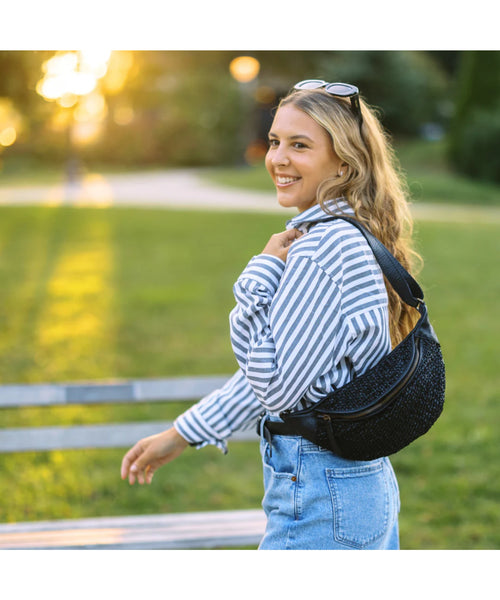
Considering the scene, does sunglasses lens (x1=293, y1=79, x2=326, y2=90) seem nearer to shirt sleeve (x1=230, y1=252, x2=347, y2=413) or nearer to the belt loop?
shirt sleeve (x1=230, y1=252, x2=347, y2=413)

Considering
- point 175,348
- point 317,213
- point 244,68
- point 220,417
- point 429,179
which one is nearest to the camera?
point 317,213

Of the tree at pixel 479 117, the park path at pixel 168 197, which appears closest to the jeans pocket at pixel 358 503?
the park path at pixel 168 197

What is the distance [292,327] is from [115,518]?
1.65m

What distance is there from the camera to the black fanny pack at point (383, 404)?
1530mm

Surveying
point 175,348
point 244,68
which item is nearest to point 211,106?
point 244,68

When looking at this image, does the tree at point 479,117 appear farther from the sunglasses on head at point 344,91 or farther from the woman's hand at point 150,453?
the woman's hand at point 150,453

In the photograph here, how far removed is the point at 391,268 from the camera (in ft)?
5.13

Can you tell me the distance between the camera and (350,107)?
65.0 inches

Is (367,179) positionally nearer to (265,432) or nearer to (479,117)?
(265,432)

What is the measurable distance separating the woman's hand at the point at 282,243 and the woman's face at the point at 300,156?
0.09m

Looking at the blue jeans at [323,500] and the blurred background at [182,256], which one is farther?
the blurred background at [182,256]

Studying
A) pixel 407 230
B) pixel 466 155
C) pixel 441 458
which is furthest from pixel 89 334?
pixel 466 155

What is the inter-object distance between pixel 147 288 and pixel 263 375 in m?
7.24

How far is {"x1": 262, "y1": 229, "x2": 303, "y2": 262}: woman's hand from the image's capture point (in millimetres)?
1582
